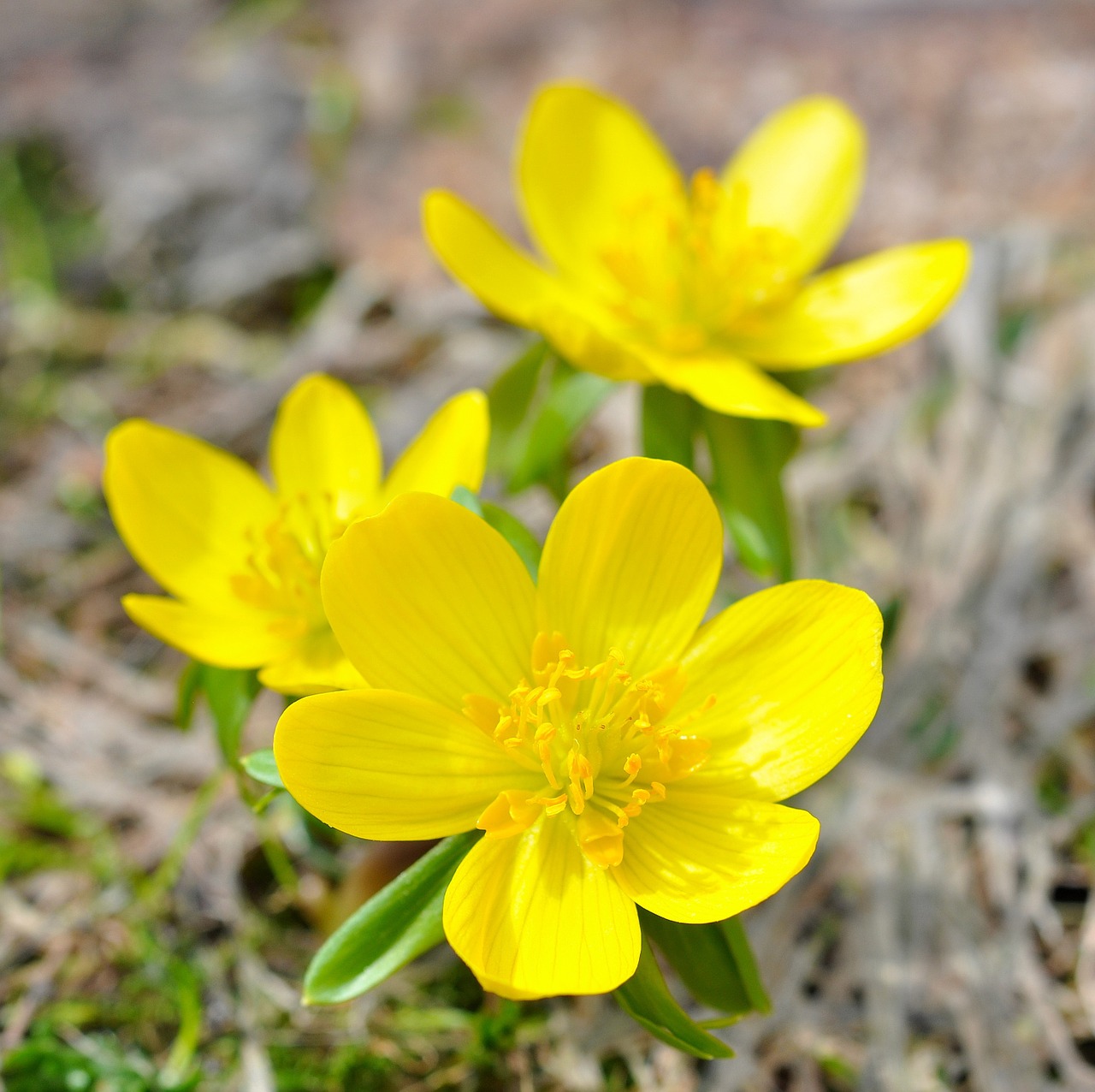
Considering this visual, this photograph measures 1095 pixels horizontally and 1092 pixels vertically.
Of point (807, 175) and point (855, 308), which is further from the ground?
point (807, 175)

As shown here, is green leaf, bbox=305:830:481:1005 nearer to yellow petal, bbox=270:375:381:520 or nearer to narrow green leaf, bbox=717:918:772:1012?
narrow green leaf, bbox=717:918:772:1012

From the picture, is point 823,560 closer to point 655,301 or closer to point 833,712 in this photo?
point 655,301

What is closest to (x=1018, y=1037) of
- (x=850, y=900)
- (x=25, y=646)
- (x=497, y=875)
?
(x=850, y=900)

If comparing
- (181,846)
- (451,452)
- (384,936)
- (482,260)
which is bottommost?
(181,846)

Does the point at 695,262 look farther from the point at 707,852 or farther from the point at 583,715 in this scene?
the point at 707,852

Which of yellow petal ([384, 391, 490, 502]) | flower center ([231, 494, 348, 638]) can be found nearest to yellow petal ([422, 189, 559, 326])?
yellow petal ([384, 391, 490, 502])

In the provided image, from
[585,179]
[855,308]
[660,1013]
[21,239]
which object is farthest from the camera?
[21,239]

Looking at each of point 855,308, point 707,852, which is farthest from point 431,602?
point 855,308
